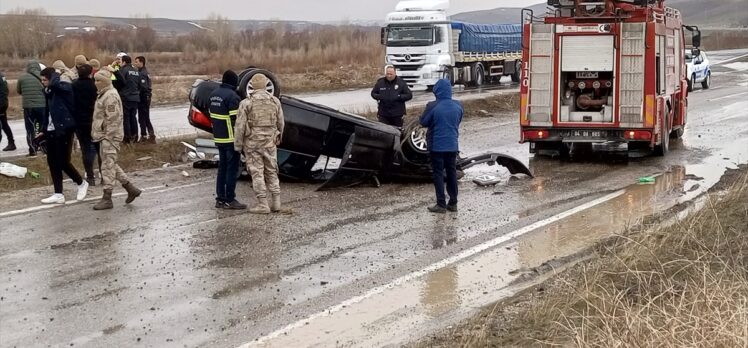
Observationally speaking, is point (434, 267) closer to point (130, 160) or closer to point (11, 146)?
point (130, 160)

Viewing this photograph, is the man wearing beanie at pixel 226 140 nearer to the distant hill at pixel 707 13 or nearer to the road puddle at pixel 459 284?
the road puddle at pixel 459 284

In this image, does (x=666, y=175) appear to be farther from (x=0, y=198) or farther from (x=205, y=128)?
(x=0, y=198)

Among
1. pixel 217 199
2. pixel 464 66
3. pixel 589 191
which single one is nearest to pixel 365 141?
pixel 217 199

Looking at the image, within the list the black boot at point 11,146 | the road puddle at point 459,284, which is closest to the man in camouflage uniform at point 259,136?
the road puddle at point 459,284

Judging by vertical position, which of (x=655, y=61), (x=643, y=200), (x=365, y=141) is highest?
(x=655, y=61)

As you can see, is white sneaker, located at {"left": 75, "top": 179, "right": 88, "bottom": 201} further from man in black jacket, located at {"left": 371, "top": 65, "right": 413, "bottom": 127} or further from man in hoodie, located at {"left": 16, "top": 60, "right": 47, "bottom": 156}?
man in black jacket, located at {"left": 371, "top": 65, "right": 413, "bottom": 127}

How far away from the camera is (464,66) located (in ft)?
121

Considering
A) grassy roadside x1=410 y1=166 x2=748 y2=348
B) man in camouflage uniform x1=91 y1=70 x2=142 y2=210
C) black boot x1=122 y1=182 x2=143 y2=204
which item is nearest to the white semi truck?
black boot x1=122 y1=182 x2=143 y2=204

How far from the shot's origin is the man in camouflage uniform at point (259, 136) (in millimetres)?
10148

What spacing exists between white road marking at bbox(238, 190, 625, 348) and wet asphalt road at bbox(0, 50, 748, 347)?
0.08 meters

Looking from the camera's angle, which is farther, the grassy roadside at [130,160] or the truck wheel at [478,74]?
the truck wheel at [478,74]

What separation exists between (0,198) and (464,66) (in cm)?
2728

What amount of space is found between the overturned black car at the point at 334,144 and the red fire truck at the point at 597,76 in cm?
311

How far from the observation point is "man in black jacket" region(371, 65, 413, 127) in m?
14.6
